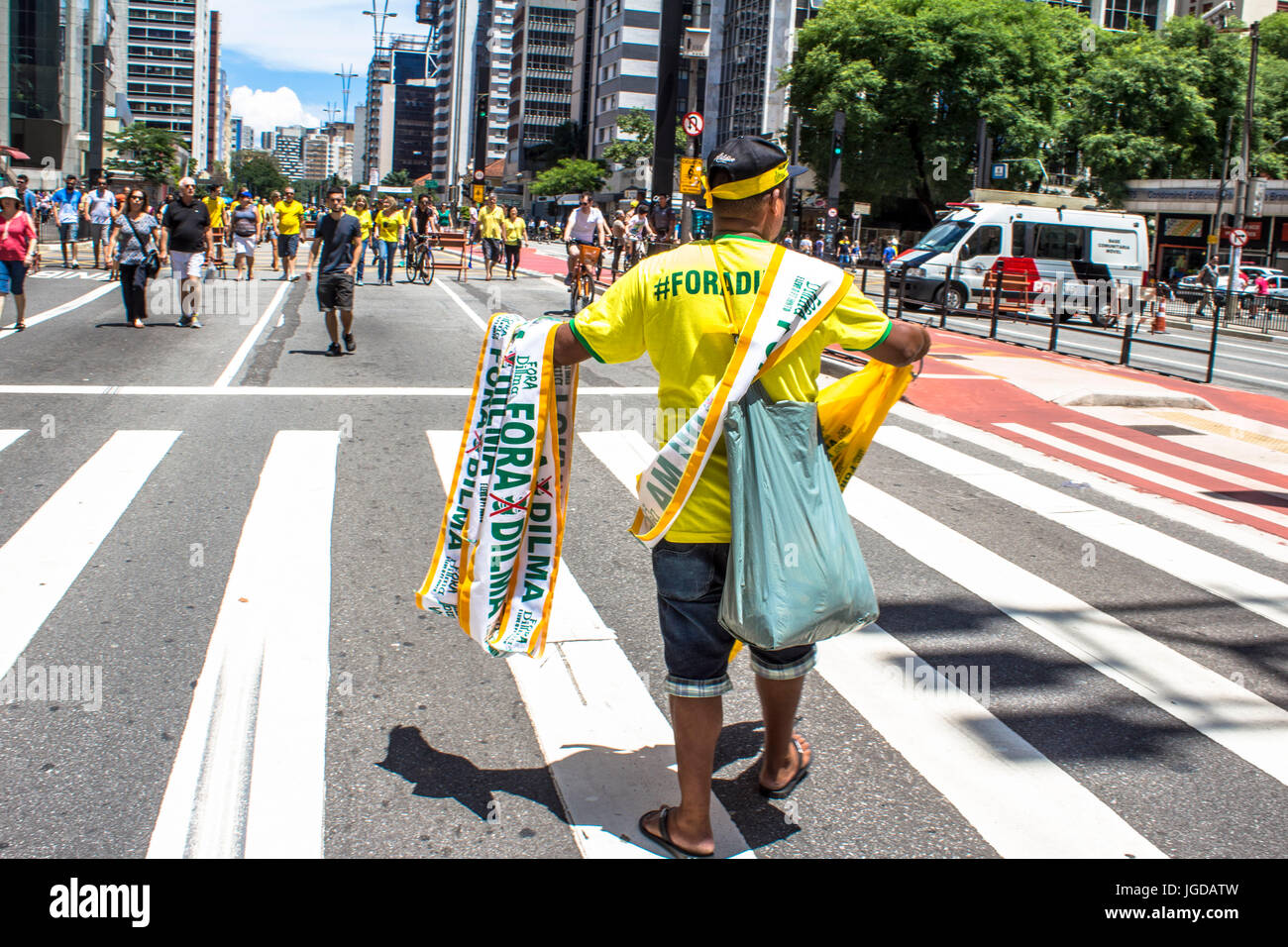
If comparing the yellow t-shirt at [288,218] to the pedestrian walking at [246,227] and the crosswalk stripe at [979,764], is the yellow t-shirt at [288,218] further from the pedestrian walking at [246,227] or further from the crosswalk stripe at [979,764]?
the crosswalk stripe at [979,764]

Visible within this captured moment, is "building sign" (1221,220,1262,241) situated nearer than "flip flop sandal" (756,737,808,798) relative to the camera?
No

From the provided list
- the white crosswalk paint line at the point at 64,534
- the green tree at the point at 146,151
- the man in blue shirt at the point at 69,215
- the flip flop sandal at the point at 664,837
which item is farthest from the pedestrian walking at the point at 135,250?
the green tree at the point at 146,151

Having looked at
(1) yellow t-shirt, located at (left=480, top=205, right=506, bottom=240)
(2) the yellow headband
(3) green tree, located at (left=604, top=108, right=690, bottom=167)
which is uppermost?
(3) green tree, located at (left=604, top=108, right=690, bottom=167)

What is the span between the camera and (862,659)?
15.8 ft

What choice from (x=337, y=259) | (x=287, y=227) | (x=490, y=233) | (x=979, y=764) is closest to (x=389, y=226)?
(x=287, y=227)

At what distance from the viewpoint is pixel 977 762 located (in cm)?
386

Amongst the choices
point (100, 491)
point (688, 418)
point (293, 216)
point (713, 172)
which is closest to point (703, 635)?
point (688, 418)

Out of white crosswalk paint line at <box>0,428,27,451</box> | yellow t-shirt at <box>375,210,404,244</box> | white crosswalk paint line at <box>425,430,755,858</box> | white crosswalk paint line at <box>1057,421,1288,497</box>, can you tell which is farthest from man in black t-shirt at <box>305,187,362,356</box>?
yellow t-shirt at <box>375,210,404,244</box>

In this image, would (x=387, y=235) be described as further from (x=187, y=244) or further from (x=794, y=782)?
(x=794, y=782)

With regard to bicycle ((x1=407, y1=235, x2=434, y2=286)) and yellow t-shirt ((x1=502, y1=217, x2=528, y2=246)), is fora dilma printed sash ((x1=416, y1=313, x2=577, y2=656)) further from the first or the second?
yellow t-shirt ((x1=502, y1=217, x2=528, y2=246))

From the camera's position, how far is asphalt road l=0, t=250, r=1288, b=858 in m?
3.38

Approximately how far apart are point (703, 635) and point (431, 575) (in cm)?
92

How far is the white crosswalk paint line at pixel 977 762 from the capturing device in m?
3.36

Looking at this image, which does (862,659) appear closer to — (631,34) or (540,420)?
(540,420)
